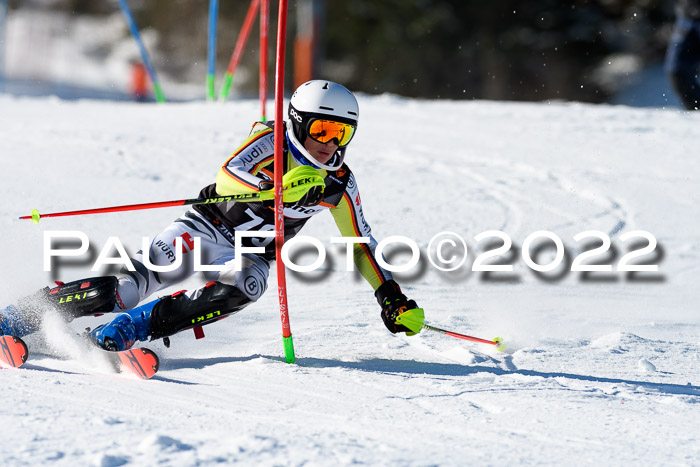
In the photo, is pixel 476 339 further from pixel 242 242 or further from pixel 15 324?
pixel 15 324

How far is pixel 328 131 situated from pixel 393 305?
2.87 ft

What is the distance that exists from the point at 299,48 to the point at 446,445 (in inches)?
640

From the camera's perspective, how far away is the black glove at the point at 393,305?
4.20 m

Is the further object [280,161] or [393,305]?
[393,305]

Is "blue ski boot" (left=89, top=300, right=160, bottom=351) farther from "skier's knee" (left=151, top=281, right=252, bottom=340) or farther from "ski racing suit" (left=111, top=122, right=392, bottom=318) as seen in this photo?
"ski racing suit" (left=111, top=122, right=392, bottom=318)

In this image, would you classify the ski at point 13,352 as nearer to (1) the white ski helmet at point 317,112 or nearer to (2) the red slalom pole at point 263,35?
(1) the white ski helmet at point 317,112

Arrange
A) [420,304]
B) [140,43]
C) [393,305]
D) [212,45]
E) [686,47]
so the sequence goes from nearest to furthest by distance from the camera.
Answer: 1. [393,305]
2. [420,304]
3. [686,47]
4. [212,45]
5. [140,43]

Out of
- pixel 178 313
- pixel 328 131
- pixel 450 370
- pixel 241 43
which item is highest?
pixel 241 43

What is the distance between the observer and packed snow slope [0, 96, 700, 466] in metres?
2.91

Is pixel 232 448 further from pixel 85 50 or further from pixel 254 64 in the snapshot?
pixel 85 50

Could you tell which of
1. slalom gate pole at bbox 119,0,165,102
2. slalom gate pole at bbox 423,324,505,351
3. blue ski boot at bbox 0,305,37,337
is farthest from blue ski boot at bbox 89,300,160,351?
slalom gate pole at bbox 119,0,165,102

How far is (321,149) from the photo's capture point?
409 centimetres

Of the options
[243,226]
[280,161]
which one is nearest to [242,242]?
[243,226]

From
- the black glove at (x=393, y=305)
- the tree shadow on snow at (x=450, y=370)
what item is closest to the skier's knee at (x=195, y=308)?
the tree shadow on snow at (x=450, y=370)
